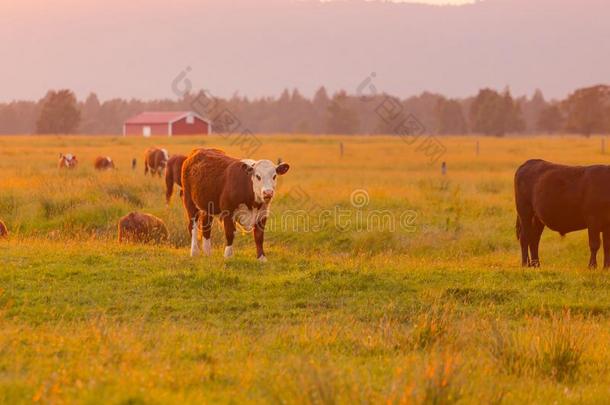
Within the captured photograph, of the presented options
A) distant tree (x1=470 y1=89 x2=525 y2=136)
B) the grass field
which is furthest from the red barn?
the grass field

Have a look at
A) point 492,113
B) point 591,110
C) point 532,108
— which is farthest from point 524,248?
point 532,108

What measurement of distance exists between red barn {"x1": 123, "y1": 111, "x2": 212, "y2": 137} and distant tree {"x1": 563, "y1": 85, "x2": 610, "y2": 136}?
151 ft

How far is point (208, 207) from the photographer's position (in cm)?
1402

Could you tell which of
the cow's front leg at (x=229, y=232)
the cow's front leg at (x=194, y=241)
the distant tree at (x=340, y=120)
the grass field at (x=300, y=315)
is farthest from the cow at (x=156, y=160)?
the distant tree at (x=340, y=120)

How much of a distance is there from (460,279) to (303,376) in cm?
656

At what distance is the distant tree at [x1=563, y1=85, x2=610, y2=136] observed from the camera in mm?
95062

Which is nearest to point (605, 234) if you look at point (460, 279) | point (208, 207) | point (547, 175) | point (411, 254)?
point (547, 175)

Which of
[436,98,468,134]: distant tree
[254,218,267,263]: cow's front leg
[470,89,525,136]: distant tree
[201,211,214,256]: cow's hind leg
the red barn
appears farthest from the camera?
[436,98,468,134]: distant tree

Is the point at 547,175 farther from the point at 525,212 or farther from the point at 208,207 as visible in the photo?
the point at 208,207

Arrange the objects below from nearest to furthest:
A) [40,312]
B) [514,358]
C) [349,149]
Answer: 1. [514,358]
2. [40,312]
3. [349,149]

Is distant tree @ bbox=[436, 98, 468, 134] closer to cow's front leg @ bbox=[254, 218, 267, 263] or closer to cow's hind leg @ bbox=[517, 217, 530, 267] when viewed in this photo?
cow's hind leg @ bbox=[517, 217, 530, 267]

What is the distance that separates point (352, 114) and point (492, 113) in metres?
23.7

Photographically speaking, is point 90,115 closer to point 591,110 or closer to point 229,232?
point 591,110

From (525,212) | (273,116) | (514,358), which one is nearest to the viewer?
(514,358)
